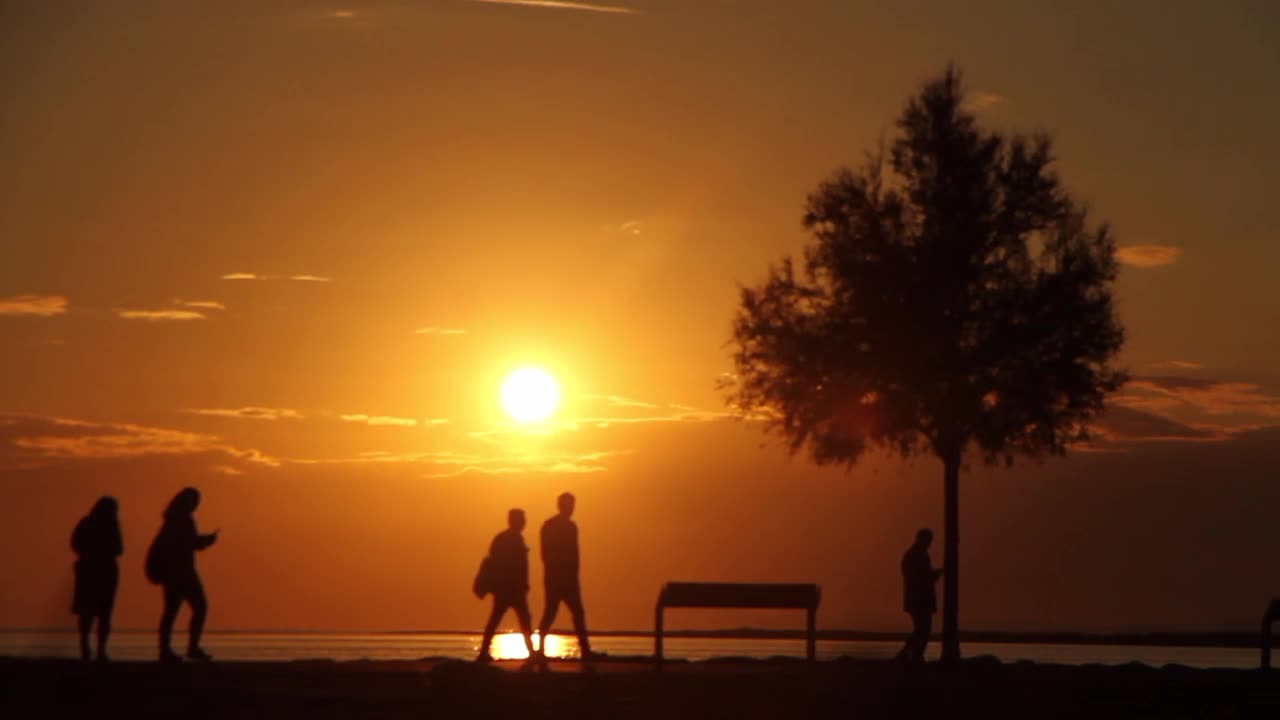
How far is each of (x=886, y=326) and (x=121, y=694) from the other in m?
20.0

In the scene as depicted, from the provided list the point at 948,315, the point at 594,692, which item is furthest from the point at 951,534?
the point at 594,692

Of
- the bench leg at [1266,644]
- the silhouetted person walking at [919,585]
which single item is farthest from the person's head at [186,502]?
the bench leg at [1266,644]

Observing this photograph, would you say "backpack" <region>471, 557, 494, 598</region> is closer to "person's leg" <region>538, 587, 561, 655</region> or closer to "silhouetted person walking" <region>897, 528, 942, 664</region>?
"person's leg" <region>538, 587, 561, 655</region>

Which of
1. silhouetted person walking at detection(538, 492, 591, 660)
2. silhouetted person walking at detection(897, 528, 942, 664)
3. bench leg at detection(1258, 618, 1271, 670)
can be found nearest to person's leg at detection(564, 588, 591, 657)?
silhouetted person walking at detection(538, 492, 591, 660)

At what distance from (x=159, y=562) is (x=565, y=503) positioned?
18.9 ft

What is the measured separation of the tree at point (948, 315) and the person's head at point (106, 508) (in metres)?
15.7

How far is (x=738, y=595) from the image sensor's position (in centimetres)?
3022

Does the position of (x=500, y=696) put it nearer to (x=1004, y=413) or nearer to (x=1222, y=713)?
(x=1222, y=713)

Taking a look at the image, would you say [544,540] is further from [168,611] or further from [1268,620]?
[1268,620]

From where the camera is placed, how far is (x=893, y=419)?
37.2m

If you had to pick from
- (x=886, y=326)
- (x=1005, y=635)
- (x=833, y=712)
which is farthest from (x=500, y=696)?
(x=1005, y=635)

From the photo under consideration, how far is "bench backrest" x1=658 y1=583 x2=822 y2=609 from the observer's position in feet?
98.8

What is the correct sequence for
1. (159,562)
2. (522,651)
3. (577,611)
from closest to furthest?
(159,562) → (577,611) → (522,651)

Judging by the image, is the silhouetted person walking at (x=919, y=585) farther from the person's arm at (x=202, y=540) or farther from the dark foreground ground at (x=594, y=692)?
the person's arm at (x=202, y=540)
